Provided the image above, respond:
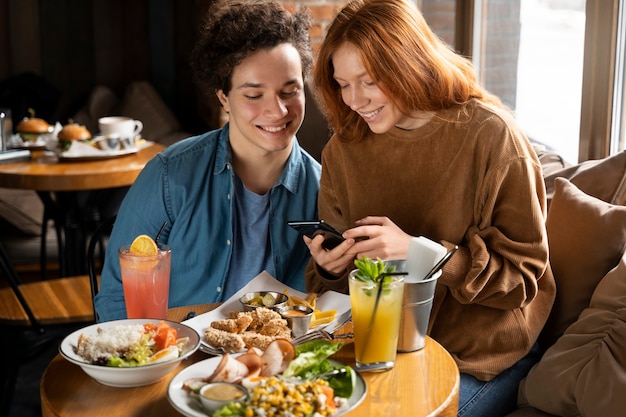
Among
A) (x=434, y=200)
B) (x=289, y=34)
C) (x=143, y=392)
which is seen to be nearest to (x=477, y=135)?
(x=434, y=200)

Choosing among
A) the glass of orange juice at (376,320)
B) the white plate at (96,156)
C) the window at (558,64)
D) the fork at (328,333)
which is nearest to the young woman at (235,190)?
the fork at (328,333)

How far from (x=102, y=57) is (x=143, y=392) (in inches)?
172

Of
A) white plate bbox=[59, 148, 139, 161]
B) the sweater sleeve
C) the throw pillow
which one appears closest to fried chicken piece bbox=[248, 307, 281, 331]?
the sweater sleeve

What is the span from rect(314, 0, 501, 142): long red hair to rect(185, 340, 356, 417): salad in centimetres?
63

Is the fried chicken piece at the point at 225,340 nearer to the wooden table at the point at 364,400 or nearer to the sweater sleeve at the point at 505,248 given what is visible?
the wooden table at the point at 364,400

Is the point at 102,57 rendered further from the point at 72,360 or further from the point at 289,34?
the point at 72,360

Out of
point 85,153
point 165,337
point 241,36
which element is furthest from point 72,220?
point 165,337

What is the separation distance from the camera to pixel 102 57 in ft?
17.7

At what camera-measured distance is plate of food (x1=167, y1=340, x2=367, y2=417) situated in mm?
1190

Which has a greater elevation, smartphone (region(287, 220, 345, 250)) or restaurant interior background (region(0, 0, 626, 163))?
restaurant interior background (region(0, 0, 626, 163))

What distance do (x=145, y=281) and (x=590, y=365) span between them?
0.93m

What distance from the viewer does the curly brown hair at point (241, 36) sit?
2.06 m

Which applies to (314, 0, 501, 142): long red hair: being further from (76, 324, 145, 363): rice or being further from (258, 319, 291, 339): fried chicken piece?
(76, 324, 145, 363): rice

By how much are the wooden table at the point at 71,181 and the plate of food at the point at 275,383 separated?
1.97 meters
